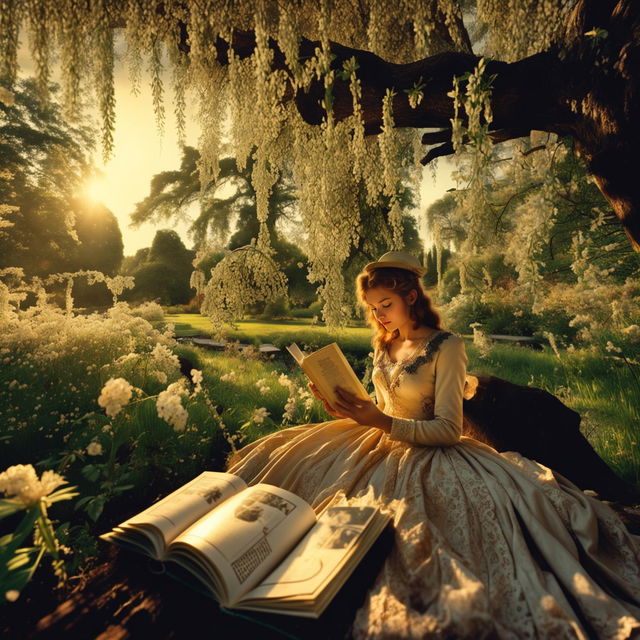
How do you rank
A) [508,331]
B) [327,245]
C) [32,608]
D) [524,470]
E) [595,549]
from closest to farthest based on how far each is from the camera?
[595,549] → [32,608] → [524,470] → [327,245] → [508,331]

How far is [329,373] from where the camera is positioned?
198 centimetres

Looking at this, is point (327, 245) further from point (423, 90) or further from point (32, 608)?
point (32, 608)

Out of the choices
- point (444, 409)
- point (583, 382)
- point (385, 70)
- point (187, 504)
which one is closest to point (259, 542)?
point (187, 504)

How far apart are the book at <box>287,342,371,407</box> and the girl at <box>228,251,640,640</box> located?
0.06m

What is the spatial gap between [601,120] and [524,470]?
187 cm

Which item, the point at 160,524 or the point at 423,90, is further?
the point at 423,90

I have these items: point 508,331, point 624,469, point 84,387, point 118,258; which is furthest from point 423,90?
point 118,258

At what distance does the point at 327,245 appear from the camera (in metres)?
3.42

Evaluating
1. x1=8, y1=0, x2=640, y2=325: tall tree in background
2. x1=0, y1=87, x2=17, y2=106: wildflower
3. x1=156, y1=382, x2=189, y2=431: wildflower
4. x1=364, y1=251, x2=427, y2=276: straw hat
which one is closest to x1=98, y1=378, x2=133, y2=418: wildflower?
x1=156, y1=382, x2=189, y2=431: wildflower

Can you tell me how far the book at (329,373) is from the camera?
1.94m

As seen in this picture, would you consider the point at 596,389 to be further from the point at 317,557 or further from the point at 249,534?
the point at 249,534

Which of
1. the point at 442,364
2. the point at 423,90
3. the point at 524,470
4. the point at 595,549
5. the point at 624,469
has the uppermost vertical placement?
the point at 423,90

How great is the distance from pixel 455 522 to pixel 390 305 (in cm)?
123

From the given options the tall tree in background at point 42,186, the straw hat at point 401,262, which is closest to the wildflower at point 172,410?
the straw hat at point 401,262
